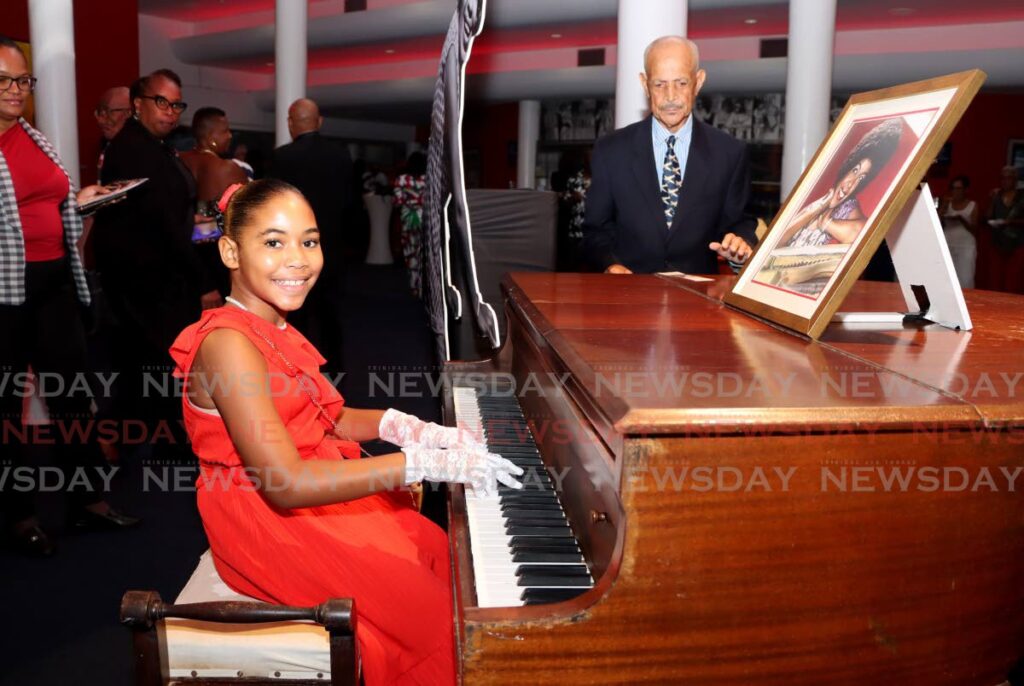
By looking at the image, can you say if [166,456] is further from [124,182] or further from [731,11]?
[731,11]

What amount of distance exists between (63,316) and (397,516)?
193 cm

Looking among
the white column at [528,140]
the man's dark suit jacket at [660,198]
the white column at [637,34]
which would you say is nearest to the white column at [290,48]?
the white column at [637,34]

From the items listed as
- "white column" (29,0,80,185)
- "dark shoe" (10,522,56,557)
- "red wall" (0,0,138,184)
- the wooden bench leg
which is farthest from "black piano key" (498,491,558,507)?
"red wall" (0,0,138,184)

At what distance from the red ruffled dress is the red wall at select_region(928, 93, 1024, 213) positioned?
40.2 ft

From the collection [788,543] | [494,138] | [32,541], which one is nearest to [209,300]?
[32,541]

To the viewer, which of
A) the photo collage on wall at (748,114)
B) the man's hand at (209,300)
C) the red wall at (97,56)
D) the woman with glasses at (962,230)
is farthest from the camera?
the photo collage on wall at (748,114)

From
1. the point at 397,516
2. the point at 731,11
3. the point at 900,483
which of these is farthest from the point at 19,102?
the point at 731,11

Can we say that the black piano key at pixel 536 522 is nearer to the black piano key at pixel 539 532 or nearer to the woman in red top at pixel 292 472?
the black piano key at pixel 539 532

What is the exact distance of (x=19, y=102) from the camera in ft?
9.30

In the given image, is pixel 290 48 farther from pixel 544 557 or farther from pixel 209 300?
pixel 544 557

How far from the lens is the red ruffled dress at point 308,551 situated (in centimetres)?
156

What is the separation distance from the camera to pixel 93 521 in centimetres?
342

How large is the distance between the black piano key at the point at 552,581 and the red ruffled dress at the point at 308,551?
38 cm

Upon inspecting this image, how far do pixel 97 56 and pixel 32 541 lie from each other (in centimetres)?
774
